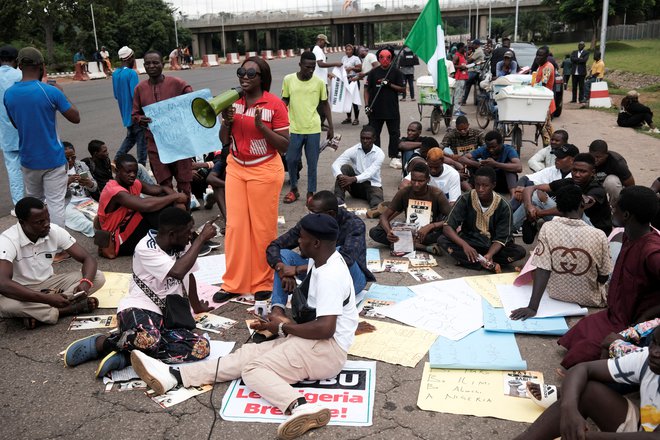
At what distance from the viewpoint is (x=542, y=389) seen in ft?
11.7

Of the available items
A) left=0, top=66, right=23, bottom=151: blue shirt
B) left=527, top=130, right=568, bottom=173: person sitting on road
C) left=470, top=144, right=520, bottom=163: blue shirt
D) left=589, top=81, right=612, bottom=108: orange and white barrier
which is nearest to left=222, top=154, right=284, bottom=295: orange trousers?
left=0, top=66, right=23, bottom=151: blue shirt

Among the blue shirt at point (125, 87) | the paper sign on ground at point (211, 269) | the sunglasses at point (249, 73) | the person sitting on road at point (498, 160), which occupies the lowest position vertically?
the paper sign on ground at point (211, 269)

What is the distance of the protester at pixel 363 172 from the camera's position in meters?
8.10

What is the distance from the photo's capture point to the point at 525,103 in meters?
10.1

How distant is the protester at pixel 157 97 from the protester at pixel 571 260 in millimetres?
3948

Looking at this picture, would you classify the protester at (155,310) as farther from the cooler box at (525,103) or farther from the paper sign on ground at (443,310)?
the cooler box at (525,103)

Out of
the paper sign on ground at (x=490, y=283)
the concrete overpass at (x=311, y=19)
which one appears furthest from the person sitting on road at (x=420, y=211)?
the concrete overpass at (x=311, y=19)

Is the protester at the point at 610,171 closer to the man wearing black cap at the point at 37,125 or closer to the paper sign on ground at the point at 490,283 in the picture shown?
the paper sign on ground at the point at 490,283

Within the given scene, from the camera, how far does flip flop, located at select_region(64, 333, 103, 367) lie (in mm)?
4082

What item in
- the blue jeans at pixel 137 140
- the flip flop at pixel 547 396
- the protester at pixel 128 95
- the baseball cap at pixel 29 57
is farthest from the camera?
the protester at pixel 128 95

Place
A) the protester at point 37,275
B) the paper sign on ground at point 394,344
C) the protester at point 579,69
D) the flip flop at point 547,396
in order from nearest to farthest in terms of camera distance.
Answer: the flip flop at point 547,396 → the paper sign on ground at point 394,344 → the protester at point 37,275 → the protester at point 579,69

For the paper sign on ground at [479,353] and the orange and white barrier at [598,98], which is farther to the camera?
the orange and white barrier at [598,98]

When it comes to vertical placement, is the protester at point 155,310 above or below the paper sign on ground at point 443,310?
above

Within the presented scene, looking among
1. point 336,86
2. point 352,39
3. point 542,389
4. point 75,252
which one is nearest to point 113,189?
point 75,252
